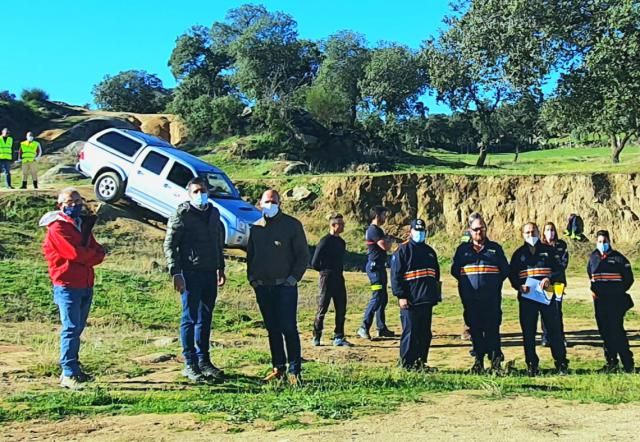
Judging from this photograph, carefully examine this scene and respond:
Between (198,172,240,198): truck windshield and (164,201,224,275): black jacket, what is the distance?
10.1 metres

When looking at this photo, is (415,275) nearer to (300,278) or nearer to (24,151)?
(300,278)

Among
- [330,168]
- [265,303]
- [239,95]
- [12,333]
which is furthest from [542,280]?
[239,95]

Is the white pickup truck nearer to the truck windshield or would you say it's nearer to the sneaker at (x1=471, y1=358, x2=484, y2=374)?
the truck windshield

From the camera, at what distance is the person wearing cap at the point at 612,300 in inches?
342

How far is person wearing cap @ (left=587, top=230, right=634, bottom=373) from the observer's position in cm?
870

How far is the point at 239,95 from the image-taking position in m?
52.9

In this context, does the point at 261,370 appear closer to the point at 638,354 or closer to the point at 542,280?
the point at 542,280

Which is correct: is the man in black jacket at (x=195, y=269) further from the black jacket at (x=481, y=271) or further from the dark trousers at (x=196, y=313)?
the black jacket at (x=481, y=271)

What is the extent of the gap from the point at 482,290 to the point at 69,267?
439 cm

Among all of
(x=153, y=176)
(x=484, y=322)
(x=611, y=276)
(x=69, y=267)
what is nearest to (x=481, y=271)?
(x=484, y=322)

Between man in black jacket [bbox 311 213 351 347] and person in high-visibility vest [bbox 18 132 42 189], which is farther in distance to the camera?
person in high-visibility vest [bbox 18 132 42 189]

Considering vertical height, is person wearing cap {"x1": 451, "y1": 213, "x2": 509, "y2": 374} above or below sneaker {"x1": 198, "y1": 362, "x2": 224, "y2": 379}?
above

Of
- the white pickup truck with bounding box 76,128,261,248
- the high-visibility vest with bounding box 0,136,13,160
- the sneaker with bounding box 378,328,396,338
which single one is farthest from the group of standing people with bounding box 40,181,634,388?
the high-visibility vest with bounding box 0,136,13,160

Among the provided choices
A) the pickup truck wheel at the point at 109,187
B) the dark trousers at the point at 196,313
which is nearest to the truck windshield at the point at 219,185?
the pickup truck wheel at the point at 109,187
